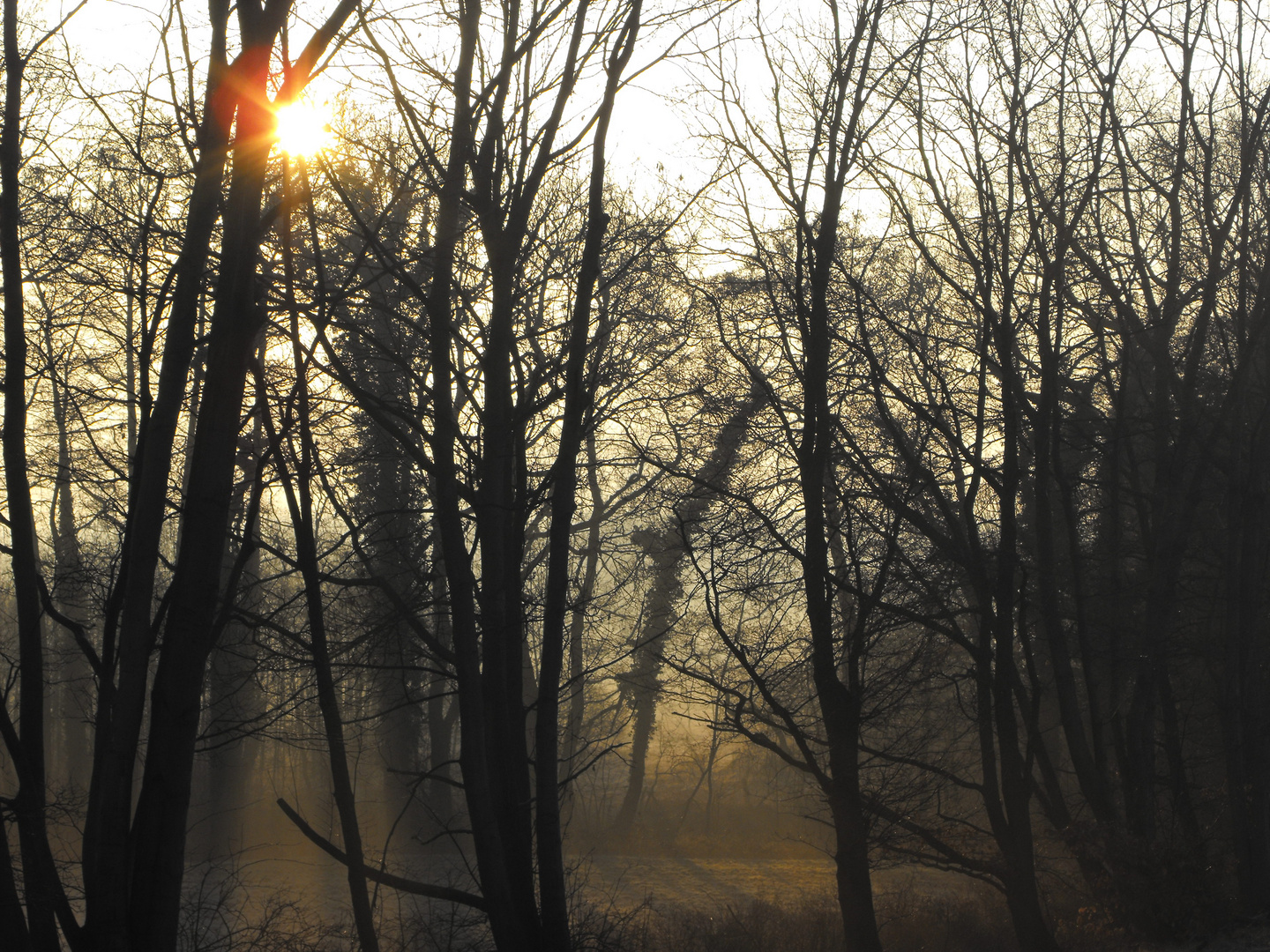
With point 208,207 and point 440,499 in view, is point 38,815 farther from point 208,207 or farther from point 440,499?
point 208,207

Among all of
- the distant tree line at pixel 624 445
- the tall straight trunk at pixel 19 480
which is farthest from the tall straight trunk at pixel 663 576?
the tall straight trunk at pixel 19 480

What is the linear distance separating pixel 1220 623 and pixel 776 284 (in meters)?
8.08

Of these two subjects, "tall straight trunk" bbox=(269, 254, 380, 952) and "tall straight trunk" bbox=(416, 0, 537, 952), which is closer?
"tall straight trunk" bbox=(269, 254, 380, 952)

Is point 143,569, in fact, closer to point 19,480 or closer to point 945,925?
point 19,480

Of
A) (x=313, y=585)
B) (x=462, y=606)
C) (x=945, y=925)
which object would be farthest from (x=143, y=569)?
(x=945, y=925)

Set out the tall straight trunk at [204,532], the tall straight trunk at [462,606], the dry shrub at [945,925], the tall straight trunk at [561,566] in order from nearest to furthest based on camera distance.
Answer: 1. the tall straight trunk at [204,532]
2. the tall straight trunk at [462,606]
3. the tall straight trunk at [561,566]
4. the dry shrub at [945,925]

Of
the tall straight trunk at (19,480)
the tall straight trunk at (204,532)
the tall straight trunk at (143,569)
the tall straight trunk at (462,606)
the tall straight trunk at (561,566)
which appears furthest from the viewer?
the tall straight trunk at (561,566)

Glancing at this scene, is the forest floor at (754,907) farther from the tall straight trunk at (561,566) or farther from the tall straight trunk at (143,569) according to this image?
the tall straight trunk at (143,569)

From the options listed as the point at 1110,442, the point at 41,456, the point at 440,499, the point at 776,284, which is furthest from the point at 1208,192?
the point at 41,456

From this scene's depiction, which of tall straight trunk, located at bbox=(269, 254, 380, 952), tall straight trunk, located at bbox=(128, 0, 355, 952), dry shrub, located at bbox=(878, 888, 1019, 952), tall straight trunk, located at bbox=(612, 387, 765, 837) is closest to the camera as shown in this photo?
tall straight trunk, located at bbox=(128, 0, 355, 952)

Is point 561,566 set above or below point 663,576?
below

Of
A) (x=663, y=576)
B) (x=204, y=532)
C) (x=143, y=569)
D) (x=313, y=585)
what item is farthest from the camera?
(x=663, y=576)

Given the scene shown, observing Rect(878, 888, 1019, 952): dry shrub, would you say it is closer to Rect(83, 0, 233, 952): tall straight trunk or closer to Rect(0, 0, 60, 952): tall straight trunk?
Rect(0, 0, 60, 952): tall straight trunk

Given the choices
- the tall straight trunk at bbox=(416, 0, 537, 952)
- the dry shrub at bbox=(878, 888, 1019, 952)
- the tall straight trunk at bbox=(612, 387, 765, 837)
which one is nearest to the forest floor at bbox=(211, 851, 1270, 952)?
the dry shrub at bbox=(878, 888, 1019, 952)
